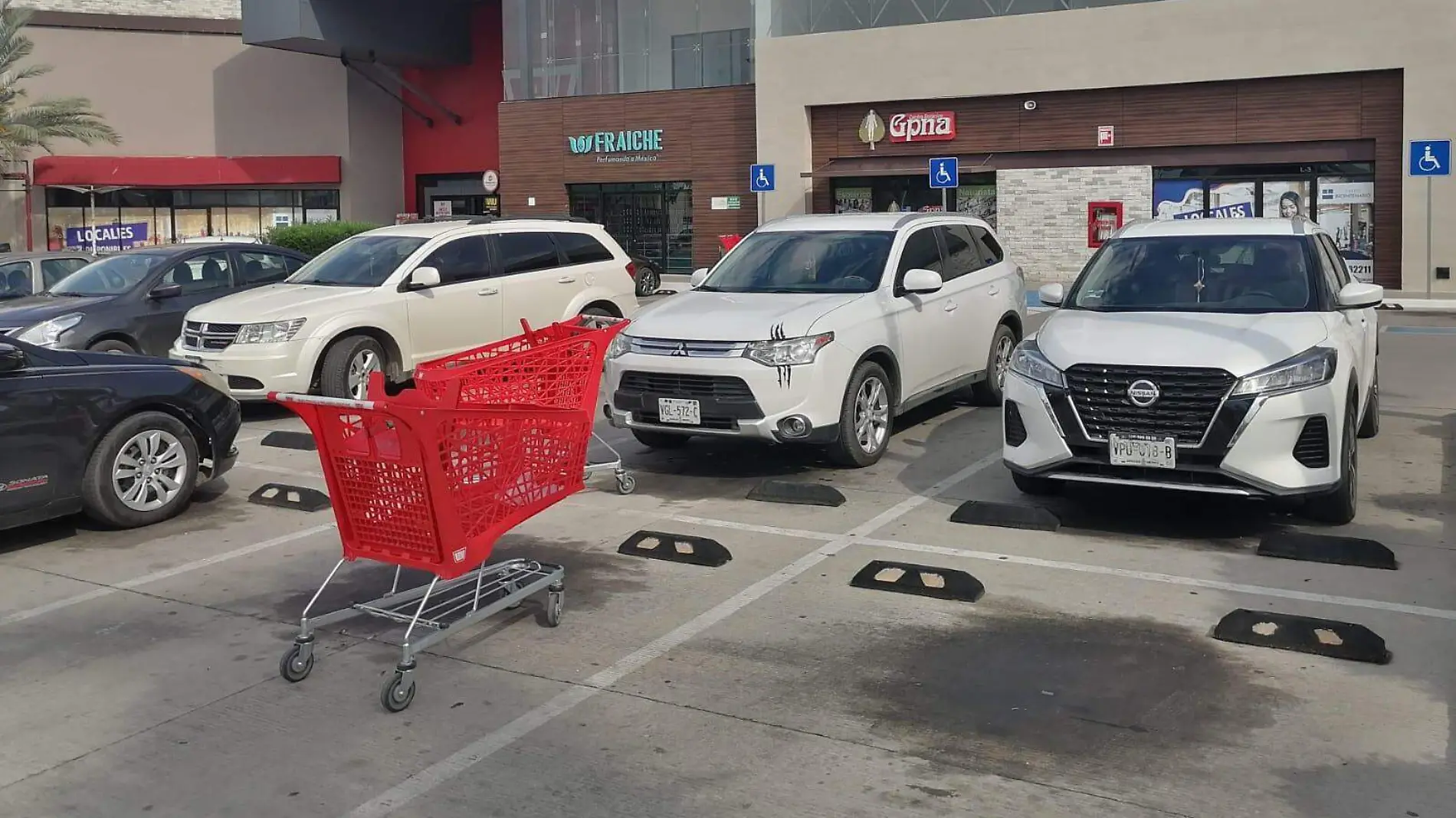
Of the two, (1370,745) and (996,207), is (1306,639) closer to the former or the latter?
(1370,745)

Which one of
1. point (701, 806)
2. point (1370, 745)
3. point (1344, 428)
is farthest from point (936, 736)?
point (1344, 428)

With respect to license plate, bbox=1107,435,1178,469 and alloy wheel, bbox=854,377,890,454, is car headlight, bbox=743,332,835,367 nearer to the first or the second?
alloy wheel, bbox=854,377,890,454

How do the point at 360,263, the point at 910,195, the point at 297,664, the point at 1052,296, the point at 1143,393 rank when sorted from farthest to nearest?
the point at 910,195
the point at 360,263
the point at 1052,296
the point at 1143,393
the point at 297,664

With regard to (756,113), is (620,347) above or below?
below

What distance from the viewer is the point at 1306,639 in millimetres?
5910

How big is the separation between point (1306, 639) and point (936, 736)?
1947mm

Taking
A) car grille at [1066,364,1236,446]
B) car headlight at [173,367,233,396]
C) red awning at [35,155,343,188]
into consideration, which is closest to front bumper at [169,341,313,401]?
car headlight at [173,367,233,396]

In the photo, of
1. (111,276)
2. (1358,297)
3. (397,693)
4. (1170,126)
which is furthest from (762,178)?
(397,693)

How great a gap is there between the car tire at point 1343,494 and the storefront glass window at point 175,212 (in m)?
37.6

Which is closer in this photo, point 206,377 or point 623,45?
point 206,377

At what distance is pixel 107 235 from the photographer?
139ft

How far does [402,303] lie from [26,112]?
107 feet

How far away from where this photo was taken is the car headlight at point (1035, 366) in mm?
7898

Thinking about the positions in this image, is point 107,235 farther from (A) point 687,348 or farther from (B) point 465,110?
(A) point 687,348
